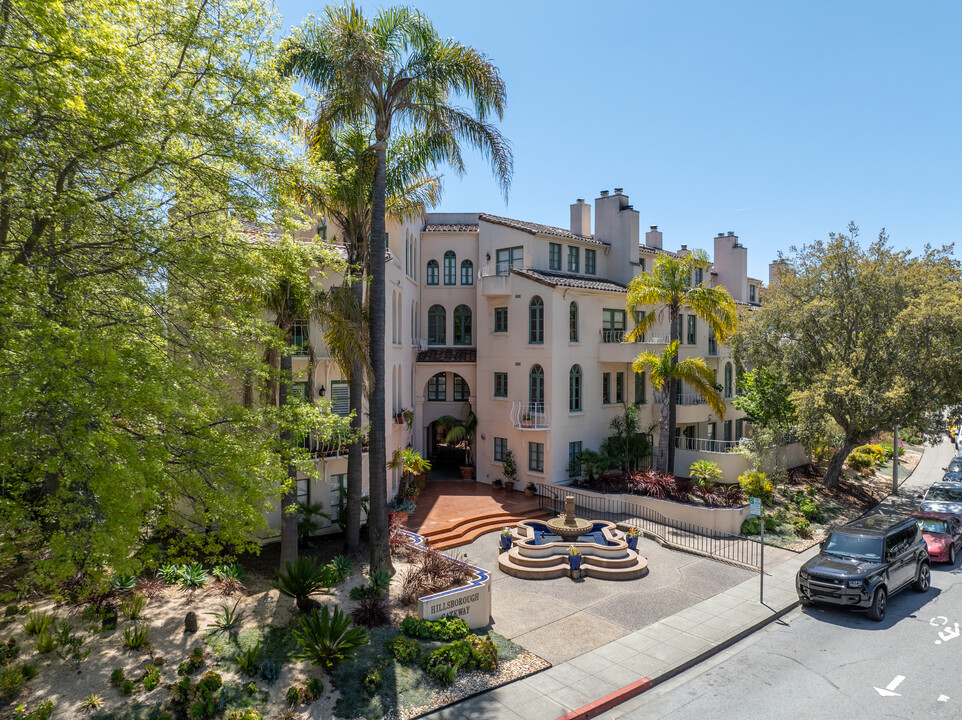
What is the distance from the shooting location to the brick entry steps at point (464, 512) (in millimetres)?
19812

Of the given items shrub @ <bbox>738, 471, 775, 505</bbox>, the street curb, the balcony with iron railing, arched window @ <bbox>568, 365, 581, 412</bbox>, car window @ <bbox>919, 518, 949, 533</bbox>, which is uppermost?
arched window @ <bbox>568, 365, 581, 412</bbox>

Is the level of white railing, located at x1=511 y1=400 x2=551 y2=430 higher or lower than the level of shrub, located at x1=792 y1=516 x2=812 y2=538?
higher

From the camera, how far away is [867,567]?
14.5 meters

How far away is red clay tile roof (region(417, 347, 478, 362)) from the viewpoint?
28.6m

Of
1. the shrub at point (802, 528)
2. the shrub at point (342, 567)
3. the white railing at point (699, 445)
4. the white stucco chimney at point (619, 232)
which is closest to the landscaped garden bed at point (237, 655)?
the shrub at point (342, 567)

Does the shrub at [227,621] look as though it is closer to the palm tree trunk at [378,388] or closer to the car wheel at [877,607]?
the palm tree trunk at [378,388]

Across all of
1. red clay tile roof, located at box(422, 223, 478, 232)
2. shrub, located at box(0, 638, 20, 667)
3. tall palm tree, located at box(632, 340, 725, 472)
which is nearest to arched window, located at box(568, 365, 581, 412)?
tall palm tree, located at box(632, 340, 725, 472)

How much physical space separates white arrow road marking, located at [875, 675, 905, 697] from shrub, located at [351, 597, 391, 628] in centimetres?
976

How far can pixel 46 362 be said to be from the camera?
A: 295 inches

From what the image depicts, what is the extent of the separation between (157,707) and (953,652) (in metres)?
15.7

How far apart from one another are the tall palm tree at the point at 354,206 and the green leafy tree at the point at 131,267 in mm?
2628

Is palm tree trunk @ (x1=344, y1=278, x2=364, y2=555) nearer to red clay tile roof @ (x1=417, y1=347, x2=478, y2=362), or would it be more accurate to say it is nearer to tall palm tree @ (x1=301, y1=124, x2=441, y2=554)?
tall palm tree @ (x1=301, y1=124, x2=441, y2=554)

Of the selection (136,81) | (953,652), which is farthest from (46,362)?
(953,652)

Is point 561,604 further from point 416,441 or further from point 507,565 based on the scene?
point 416,441
